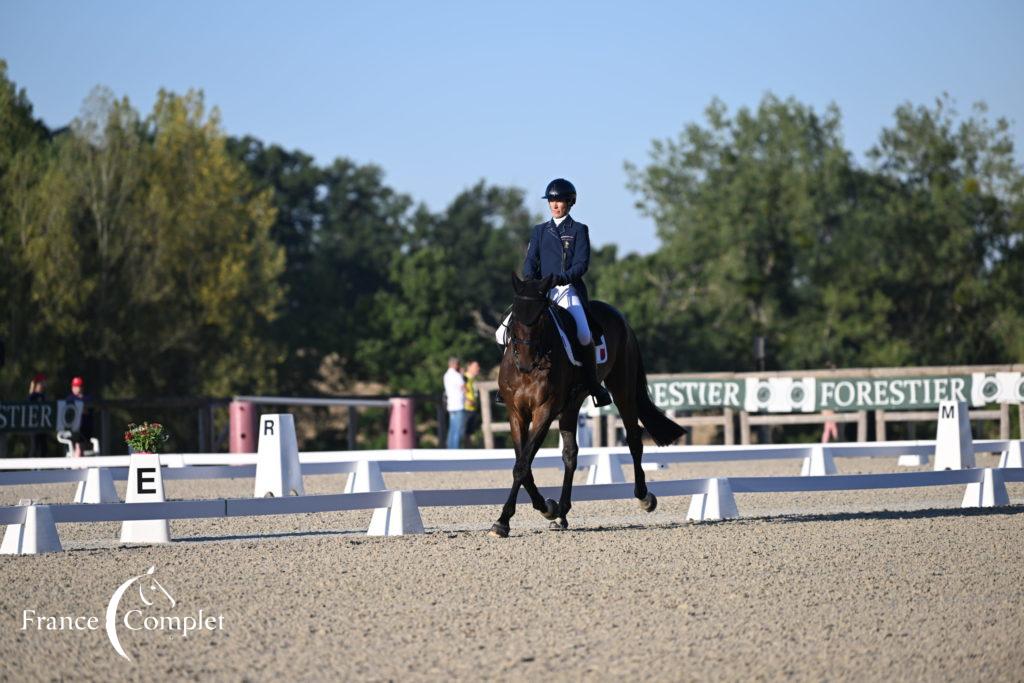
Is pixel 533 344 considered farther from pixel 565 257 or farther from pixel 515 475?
pixel 515 475

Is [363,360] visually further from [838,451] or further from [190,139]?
[838,451]

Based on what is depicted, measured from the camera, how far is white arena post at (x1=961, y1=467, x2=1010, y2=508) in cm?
1295

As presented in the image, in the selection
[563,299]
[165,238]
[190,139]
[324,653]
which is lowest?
[324,653]

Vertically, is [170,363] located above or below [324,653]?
above

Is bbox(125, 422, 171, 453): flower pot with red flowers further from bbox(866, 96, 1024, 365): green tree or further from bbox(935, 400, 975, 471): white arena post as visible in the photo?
bbox(866, 96, 1024, 365): green tree

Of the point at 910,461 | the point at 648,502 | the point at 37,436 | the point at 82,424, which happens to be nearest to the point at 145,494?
the point at 648,502

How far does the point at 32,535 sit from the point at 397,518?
2.55m

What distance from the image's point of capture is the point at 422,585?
26.0 feet

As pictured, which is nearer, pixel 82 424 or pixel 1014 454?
pixel 1014 454

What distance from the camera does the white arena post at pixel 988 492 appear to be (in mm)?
12945

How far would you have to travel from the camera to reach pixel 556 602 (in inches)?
290

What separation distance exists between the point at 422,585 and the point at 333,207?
210 ft

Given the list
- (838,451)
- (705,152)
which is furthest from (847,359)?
(838,451)

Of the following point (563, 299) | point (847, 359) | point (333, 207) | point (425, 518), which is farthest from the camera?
point (333, 207)
